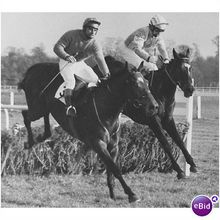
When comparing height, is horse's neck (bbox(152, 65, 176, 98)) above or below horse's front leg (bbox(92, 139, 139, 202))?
above

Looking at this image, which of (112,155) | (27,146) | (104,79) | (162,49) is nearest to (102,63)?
(104,79)

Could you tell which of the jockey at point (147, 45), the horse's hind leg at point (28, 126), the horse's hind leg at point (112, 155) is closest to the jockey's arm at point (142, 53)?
the jockey at point (147, 45)

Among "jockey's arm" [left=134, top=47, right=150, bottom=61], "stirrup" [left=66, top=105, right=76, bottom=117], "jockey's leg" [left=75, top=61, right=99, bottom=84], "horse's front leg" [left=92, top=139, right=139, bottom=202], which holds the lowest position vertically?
"horse's front leg" [left=92, top=139, right=139, bottom=202]

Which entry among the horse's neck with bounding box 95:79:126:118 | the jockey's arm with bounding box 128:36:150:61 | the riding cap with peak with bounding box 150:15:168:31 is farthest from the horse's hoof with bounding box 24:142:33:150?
the riding cap with peak with bounding box 150:15:168:31

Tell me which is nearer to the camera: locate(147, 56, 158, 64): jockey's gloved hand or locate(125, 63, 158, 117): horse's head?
locate(125, 63, 158, 117): horse's head

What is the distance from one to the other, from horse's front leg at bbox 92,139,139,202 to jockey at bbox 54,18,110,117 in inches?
21.1

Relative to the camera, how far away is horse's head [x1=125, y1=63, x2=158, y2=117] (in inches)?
182

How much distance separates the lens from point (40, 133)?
6.55 metres

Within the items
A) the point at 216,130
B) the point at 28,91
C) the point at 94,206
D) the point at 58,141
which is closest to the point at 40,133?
the point at 58,141

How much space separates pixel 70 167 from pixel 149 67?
225cm

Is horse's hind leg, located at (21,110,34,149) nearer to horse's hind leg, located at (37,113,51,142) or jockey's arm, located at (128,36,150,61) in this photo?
horse's hind leg, located at (37,113,51,142)

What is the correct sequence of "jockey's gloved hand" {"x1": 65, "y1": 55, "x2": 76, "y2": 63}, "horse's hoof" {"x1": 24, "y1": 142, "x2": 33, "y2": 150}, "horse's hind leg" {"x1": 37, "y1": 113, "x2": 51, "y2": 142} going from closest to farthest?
1. "jockey's gloved hand" {"x1": 65, "y1": 55, "x2": 76, "y2": 63}
2. "horse's hind leg" {"x1": 37, "y1": 113, "x2": 51, "y2": 142}
3. "horse's hoof" {"x1": 24, "y1": 142, "x2": 33, "y2": 150}

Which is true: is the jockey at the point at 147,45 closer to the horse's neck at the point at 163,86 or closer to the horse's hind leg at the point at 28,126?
the horse's neck at the point at 163,86

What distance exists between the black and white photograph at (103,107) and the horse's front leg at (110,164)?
12 millimetres
